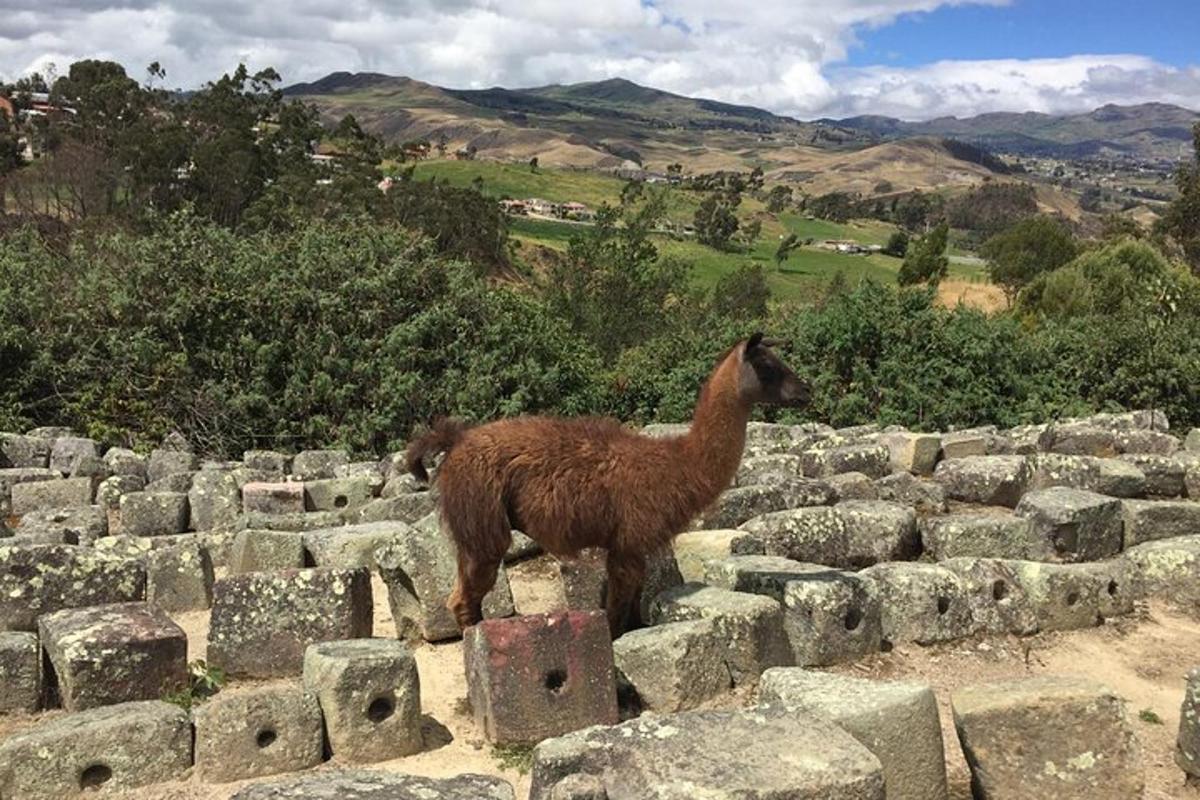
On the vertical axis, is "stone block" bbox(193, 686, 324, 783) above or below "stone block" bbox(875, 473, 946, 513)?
below

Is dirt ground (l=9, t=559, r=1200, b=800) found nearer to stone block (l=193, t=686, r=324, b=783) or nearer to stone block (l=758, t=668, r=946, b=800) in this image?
stone block (l=193, t=686, r=324, b=783)

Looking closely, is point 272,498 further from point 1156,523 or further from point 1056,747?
point 1156,523

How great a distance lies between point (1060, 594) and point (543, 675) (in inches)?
182

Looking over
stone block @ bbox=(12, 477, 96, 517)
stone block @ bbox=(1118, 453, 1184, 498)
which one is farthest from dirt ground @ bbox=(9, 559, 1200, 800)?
stone block @ bbox=(12, 477, 96, 517)

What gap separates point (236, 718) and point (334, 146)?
310ft

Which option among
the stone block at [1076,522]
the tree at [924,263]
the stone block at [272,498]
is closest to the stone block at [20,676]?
the stone block at [272,498]

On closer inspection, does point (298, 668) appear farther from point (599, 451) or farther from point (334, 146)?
point (334, 146)

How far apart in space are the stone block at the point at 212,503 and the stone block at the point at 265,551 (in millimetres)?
2118

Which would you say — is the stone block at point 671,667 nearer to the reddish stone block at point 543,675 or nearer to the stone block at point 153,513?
the reddish stone block at point 543,675

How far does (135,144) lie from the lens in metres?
52.8

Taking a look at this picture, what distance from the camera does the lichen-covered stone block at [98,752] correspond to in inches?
213

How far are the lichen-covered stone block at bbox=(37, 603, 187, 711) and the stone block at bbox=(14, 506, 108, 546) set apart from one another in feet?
9.30

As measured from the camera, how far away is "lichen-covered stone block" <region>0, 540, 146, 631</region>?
7371 mm

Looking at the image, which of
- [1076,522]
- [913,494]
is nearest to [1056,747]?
[1076,522]
